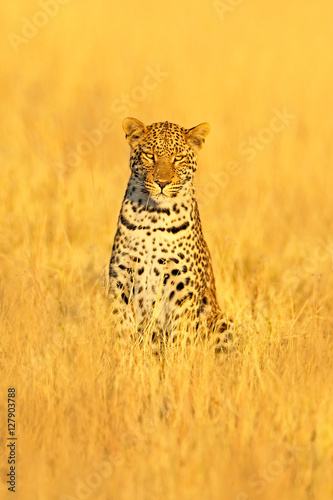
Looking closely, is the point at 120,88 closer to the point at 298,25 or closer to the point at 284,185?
the point at 284,185

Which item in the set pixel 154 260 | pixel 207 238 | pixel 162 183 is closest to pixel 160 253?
pixel 154 260

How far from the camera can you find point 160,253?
6539mm

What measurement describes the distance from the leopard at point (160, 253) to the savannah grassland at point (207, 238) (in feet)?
0.81

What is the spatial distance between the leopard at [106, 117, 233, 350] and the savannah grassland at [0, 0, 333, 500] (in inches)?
9.7

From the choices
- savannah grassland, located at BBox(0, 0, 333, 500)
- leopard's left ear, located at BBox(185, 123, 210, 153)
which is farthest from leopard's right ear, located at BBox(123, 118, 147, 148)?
savannah grassland, located at BBox(0, 0, 333, 500)

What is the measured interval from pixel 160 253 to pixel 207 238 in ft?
7.97

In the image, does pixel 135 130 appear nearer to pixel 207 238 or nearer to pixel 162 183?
pixel 162 183

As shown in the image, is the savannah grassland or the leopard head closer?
the savannah grassland

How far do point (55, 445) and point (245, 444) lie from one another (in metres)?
0.92

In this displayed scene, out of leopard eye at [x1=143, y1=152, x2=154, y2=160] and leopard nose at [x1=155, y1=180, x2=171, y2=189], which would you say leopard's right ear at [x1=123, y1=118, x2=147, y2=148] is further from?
leopard nose at [x1=155, y1=180, x2=171, y2=189]

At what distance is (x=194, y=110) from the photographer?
1156 cm

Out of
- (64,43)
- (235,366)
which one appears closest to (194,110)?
(64,43)

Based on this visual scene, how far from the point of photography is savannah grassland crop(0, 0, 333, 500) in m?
4.57

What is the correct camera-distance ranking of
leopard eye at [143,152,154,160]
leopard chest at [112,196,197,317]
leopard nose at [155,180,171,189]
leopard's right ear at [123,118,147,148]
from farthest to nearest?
leopard's right ear at [123,118,147,148]
leopard eye at [143,152,154,160]
leopard chest at [112,196,197,317]
leopard nose at [155,180,171,189]
